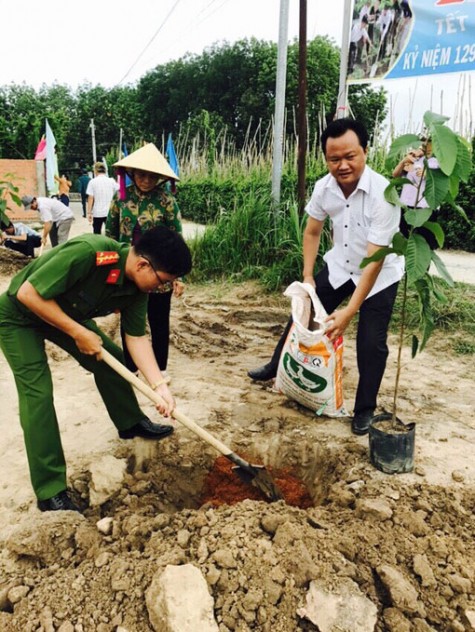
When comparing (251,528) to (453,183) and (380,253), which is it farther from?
(453,183)

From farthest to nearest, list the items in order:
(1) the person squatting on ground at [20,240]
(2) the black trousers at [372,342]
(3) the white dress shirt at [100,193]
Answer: (1) the person squatting on ground at [20,240]
(3) the white dress shirt at [100,193]
(2) the black trousers at [372,342]

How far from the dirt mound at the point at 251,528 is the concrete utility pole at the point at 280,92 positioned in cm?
382

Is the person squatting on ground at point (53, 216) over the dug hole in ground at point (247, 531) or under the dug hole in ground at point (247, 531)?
over

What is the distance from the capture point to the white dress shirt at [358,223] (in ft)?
8.23

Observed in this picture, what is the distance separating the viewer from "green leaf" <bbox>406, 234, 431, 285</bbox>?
2.06 meters

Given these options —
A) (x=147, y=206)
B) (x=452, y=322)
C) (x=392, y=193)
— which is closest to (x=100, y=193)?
(x=147, y=206)

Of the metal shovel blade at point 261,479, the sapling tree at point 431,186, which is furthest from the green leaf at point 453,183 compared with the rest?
the metal shovel blade at point 261,479

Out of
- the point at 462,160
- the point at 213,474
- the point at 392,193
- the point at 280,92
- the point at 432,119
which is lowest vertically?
the point at 213,474

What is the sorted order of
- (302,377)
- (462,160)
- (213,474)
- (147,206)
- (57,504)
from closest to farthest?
1. (462,160)
2. (57,504)
3. (213,474)
4. (302,377)
5. (147,206)

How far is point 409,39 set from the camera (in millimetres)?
5473

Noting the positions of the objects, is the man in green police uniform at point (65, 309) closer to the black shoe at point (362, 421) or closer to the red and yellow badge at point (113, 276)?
the red and yellow badge at point (113, 276)

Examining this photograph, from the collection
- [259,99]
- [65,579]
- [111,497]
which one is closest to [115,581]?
[65,579]

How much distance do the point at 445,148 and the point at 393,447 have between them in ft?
4.31

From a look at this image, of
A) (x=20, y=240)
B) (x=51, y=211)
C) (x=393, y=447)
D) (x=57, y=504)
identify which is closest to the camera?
(x=57, y=504)
